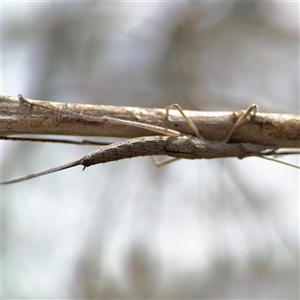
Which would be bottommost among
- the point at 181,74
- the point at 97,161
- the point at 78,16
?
the point at 97,161

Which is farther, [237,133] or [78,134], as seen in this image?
[237,133]

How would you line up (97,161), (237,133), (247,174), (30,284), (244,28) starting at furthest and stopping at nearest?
(244,28)
(247,174)
(30,284)
(237,133)
(97,161)

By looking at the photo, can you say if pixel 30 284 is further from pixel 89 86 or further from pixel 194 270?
pixel 89 86

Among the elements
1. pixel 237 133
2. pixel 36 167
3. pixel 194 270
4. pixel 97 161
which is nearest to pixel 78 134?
pixel 97 161
